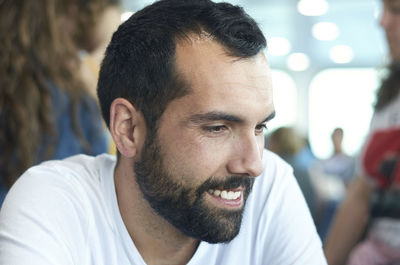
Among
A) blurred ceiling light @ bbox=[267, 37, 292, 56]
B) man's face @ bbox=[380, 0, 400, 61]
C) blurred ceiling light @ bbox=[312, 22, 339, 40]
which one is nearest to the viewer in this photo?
man's face @ bbox=[380, 0, 400, 61]

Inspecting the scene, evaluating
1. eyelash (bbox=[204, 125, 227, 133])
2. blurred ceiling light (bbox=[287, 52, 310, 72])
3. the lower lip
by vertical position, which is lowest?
blurred ceiling light (bbox=[287, 52, 310, 72])

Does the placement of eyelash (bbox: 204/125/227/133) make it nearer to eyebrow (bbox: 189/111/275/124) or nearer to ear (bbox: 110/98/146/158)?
eyebrow (bbox: 189/111/275/124)

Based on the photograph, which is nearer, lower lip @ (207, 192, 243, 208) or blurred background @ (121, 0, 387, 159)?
lower lip @ (207, 192, 243, 208)

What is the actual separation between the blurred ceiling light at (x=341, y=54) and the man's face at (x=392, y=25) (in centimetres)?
1118

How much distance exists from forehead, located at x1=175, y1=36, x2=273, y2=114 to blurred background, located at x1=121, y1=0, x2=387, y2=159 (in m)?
8.02

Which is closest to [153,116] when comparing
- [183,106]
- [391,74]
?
[183,106]

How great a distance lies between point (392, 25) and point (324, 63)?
13.2 meters

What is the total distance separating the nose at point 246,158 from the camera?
1120mm

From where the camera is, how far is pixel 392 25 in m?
1.90

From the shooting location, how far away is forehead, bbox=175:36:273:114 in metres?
1.13

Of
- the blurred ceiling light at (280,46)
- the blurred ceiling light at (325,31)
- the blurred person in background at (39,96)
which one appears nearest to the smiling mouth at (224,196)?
the blurred person in background at (39,96)

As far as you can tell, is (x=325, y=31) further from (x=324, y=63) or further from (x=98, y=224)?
(x=98, y=224)

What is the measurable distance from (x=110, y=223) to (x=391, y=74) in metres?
1.18

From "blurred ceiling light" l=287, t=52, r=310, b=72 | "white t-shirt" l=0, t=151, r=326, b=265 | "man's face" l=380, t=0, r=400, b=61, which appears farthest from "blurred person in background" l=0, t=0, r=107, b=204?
"blurred ceiling light" l=287, t=52, r=310, b=72
